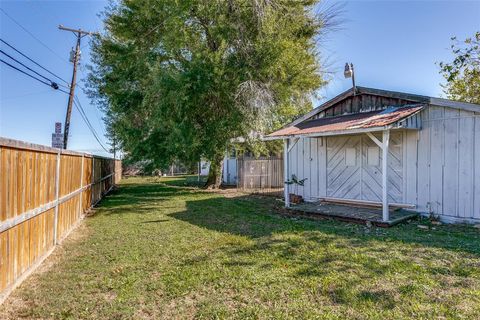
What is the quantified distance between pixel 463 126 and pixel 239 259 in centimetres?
Answer: 614

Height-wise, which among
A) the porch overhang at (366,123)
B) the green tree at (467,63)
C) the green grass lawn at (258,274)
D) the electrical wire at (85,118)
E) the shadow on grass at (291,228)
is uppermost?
the green tree at (467,63)

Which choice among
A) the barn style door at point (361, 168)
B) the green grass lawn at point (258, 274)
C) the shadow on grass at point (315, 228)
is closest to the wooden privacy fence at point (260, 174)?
the barn style door at point (361, 168)

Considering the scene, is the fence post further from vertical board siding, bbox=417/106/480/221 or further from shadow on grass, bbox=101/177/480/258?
vertical board siding, bbox=417/106/480/221

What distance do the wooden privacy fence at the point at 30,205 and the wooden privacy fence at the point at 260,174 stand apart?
30.9ft

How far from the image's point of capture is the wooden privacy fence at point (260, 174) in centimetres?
1545

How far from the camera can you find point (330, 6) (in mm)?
14359

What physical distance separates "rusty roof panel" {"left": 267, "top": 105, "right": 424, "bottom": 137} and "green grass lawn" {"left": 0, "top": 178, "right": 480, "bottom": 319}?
97.8 inches

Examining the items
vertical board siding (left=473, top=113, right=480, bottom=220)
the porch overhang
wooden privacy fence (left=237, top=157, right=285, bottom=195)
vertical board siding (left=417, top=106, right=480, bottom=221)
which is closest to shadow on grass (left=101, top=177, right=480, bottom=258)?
vertical board siding (left=473, top=113, right=480, bottom=220)

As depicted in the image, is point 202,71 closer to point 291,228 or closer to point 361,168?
point 361,168

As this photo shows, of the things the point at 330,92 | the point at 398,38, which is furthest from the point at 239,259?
the point at 330,92

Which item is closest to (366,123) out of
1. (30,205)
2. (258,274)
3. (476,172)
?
(476,172)

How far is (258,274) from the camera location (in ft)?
13.5

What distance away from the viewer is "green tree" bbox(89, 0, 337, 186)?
11.7m

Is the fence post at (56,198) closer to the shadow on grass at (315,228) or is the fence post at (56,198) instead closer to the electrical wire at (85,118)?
the shadow on grass at (315,228)
